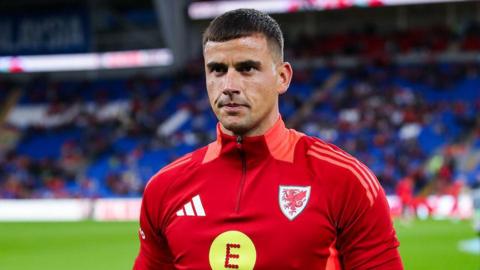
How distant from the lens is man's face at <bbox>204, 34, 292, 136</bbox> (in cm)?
278

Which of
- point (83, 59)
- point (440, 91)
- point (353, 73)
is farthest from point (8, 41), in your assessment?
point (440, 91)

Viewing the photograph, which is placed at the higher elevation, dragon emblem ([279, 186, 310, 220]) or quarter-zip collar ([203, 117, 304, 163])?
quarter-zip collar ([203, 117, 304, 163])

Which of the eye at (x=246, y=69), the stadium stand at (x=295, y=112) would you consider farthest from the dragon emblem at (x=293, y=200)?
the stadium stand at (x=295, y=112)

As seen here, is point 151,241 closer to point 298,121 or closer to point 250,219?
point 250,219

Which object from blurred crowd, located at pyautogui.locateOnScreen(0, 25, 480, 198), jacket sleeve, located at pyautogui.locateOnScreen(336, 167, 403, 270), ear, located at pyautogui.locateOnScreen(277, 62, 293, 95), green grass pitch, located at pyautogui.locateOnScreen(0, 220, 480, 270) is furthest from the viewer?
blurred crowd, located at pyautogui.locateOnScreen(0, 25, 480, 198)

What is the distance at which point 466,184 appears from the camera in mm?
27172

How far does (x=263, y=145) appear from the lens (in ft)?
9.40

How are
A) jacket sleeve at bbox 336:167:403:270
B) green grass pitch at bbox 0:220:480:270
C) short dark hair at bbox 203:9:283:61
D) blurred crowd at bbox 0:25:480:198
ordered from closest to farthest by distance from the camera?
jacket sleeve at bbox 336:167:403:270 < short dark hair at bbox 203:9:283:61 < green grass pitch at bbox 0:220:480:270 < blurred crowd at bbox 0:25:480:198

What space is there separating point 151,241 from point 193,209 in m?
0.26

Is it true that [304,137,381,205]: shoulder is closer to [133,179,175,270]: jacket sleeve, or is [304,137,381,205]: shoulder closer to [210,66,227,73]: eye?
[210,66,227,73]: eye

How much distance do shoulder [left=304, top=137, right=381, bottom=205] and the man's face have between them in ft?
0.79

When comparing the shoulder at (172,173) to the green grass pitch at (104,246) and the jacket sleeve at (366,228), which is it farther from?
the green grass pitch at (104,246)

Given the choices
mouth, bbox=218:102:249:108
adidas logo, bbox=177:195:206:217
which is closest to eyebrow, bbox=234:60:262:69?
mouth, bbox=218:102:249:108

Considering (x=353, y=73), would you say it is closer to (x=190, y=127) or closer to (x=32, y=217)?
(x=190, y=127)
